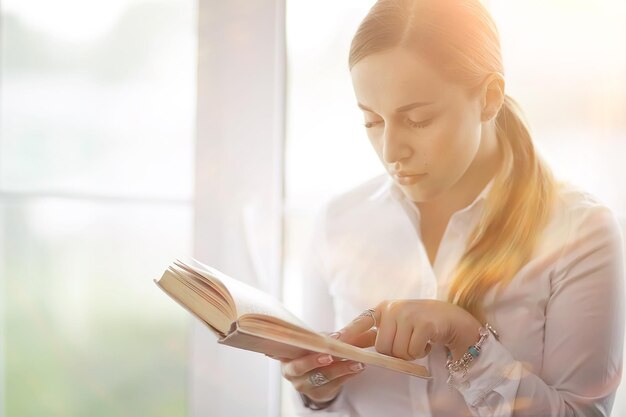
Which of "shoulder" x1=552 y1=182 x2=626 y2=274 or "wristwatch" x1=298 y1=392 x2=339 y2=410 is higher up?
"shoulder" x1=552 y1=182 x2=626 y2=274

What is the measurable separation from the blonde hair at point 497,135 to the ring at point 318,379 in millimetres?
239

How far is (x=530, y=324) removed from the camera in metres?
1.08

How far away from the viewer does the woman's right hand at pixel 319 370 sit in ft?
3.37

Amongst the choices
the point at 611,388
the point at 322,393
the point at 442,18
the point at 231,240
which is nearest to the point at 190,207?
the point at 231,240

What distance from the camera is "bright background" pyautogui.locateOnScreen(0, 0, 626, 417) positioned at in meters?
1.49

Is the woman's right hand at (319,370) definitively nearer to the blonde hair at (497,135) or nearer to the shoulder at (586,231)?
the blonde hair at (497,135)

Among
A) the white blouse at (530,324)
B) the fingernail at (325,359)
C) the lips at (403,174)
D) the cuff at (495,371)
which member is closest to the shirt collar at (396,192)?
the white blouse at (530,324)

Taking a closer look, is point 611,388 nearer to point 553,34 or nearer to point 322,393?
point 322,393

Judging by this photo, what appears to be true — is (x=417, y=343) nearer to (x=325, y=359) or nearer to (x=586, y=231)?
(x=325, y=359)

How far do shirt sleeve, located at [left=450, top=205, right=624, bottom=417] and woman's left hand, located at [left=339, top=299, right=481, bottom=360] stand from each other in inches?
1.5

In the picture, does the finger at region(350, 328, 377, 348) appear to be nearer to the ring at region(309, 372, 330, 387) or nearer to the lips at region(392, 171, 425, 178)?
the ring at region(309, 372, 330, 387)

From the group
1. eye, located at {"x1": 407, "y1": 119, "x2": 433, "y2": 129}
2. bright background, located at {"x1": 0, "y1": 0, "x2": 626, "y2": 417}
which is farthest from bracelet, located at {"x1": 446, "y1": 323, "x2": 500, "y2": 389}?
bright background, located at {"x1": 0, "y1": 0, "x2": 626, "y2": 417}

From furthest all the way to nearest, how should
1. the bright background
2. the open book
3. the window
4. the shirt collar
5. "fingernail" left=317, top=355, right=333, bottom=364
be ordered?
the window, the bright background, the shirt collar, "fingernail" left=317, top=355, right=333, bottom=364, the open book

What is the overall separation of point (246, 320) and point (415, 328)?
0.27m
